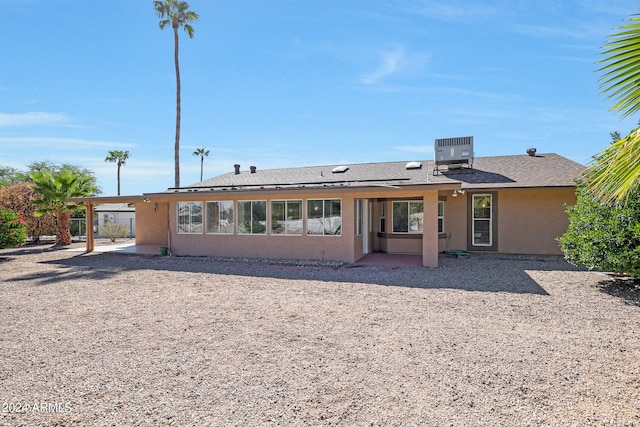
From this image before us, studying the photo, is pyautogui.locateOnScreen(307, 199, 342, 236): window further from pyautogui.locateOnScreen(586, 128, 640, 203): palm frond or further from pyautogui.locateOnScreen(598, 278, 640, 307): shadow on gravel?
pyautogui.locateOnScreen(586, 128, 640, 203): palm frond

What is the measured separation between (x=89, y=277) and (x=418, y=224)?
11390 millimetres

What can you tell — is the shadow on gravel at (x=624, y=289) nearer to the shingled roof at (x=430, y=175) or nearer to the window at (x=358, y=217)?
the shingled roof at (x=430, y=175)

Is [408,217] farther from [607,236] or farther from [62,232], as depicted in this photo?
[62,232]

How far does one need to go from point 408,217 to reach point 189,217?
9.22 m

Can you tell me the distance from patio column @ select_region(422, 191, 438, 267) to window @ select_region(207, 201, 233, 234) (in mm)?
7560

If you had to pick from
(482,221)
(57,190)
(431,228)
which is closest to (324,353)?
(431,228)

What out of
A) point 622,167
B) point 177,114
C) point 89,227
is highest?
point 177,114

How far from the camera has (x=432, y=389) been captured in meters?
3.35

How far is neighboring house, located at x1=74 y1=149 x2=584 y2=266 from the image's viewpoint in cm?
1203

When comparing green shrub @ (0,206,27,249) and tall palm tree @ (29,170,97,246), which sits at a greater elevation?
tall palm tree @ (29,170,97,246)

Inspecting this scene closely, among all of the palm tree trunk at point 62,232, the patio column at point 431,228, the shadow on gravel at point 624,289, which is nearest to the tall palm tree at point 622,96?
the shadow on gravel at point 624,289

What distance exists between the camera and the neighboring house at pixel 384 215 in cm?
1203

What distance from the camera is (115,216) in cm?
2845

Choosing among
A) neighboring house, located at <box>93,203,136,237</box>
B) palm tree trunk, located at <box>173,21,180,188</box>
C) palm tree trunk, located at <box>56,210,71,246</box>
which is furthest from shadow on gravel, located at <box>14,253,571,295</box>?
neighboring house, located at <box>93,203,136,237</box>
